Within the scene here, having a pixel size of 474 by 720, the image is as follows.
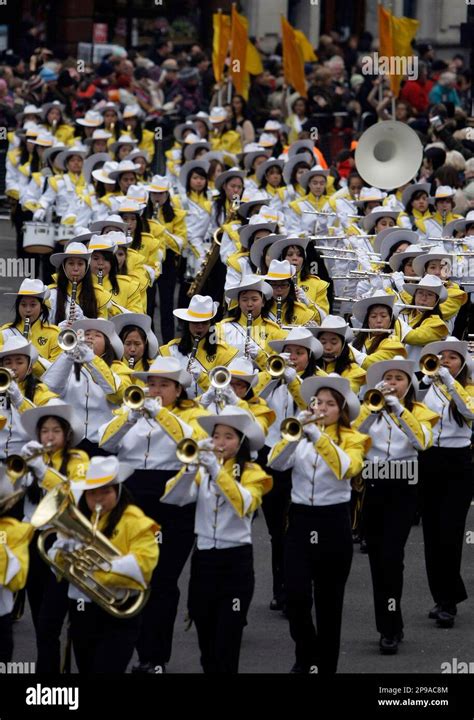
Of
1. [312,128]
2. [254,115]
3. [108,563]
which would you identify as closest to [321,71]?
[254,115]

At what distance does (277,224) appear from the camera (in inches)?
624

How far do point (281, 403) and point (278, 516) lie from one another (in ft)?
2.28

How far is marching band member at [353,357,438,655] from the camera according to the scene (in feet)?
35.3

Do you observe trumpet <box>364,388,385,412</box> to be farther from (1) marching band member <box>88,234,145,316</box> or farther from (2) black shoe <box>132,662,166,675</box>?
(1) marching band member <box>88,234,145,316</box>

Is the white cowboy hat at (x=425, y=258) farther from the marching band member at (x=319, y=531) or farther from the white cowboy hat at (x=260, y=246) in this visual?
the marching band member at (x=319, y=531)

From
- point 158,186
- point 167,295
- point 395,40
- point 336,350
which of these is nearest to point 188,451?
point 336,350

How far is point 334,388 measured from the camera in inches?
398

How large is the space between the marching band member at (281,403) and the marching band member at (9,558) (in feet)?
8.99

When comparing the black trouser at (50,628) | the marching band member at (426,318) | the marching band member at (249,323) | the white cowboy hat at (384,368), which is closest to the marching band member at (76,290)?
the marching band member at (249,323)

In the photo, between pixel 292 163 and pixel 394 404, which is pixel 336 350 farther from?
pixel 292 163

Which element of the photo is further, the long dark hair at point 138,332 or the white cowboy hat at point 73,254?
the white cowboy hat at point 73,254

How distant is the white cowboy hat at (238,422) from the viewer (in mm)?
9508

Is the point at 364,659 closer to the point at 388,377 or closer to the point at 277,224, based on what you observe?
the point at 388,377

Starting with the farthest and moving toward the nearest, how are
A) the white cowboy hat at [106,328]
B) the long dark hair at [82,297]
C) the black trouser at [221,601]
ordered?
the long dark hair at [82,297] < the white cowboy hat at [106,328] < the black trouser at [221,601]
